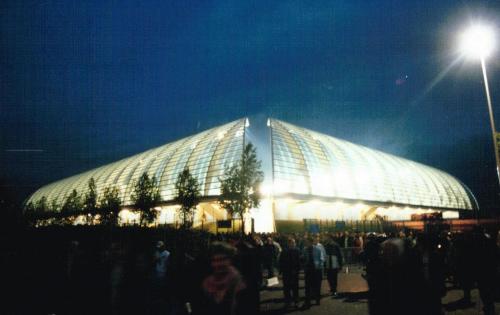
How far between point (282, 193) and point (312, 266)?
3089 cm

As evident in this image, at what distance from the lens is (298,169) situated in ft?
151

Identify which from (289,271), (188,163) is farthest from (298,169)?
(289,271)

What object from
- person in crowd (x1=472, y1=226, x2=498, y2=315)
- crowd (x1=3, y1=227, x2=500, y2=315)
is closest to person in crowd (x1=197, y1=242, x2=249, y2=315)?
crowd (x1=3, y1=227, x2=500, y2=315)

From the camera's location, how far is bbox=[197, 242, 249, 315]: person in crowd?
3.89 m

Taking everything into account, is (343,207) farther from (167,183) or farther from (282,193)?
(167,183)

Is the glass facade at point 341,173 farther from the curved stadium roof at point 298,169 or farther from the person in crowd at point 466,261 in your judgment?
the person in crowd at point 466,261

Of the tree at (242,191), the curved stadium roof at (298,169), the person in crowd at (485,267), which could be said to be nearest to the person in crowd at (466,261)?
the person in crowd at (485,267)

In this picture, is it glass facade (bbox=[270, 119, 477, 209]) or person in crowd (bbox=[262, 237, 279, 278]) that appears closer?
person in crowd (bbox=[262, 237, 279, 278])

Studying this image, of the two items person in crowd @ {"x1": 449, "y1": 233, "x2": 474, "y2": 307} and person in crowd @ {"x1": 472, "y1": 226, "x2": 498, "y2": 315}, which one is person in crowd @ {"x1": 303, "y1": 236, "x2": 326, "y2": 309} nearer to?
person in crowd @ {"x1": 449, "y1": 233, "x2": 474, "y2": 307}

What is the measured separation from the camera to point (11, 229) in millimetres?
15312

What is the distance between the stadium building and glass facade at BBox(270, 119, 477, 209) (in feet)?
0.50

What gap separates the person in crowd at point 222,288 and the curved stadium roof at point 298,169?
38211mm

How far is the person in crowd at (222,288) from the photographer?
3.89 m

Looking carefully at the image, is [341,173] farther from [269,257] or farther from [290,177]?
[269,257]
